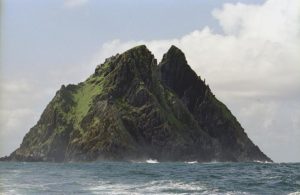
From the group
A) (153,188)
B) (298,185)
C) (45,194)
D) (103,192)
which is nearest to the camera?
(45,194)

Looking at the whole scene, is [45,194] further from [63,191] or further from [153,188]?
[153,188]

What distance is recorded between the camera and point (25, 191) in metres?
45.3

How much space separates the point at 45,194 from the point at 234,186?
18948 millimetres

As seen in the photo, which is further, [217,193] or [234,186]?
[234,186]

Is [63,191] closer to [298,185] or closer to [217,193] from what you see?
[217,193]

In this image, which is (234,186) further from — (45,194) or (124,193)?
(45,194)

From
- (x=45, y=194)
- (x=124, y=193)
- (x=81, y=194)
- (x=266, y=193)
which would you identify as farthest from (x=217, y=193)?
(x=45, y=194)

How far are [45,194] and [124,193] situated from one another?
633 centimetres

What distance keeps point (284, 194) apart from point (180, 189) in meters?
9.02

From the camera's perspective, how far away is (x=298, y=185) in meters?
53.6

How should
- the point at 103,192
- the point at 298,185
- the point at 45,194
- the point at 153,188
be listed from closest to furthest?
the point at 45,194
the point at 103,192
the point at 153,188
the point at 298,185

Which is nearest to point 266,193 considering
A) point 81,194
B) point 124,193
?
point 124,193

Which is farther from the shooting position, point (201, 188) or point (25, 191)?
point (201, 188)

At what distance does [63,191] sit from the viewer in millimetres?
45500
